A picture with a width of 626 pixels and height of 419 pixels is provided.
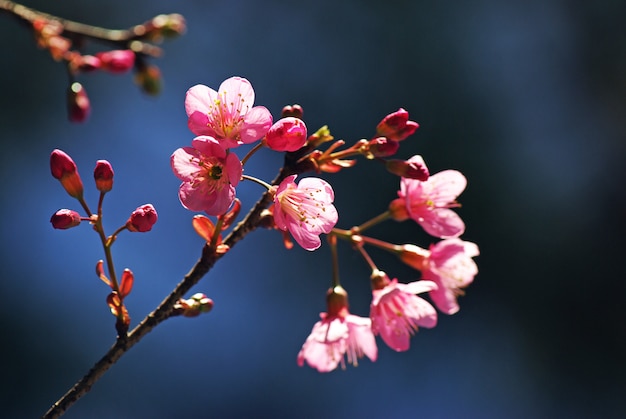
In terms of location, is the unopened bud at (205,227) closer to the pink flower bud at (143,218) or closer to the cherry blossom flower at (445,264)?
the pink flower bud at (143,218)

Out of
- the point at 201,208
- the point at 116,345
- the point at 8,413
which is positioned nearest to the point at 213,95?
the point at 201,208

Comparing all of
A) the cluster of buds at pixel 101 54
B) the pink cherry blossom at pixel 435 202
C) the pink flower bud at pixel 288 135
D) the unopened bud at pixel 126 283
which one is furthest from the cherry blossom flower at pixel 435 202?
the cluster of buds at pixel 101 54

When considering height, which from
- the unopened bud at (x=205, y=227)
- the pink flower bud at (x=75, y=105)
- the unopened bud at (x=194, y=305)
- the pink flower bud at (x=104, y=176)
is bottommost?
the pink flower bud at (x=75, y=105)

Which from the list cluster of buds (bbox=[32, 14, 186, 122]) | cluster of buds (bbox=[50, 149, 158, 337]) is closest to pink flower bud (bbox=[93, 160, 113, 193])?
cluster of buds (bbox=[50, 149, 158, 337])

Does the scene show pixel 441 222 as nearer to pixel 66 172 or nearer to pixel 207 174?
pixel 207 174

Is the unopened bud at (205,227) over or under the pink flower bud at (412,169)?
under

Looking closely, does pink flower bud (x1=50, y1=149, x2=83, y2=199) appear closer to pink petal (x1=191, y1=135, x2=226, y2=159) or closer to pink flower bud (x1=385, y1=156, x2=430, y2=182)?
pink petal (x1=191, y1=135, x2=226, y2=159)

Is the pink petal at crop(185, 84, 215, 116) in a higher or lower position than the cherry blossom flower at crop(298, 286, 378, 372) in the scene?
higher

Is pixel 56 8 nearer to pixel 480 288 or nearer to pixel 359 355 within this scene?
pixel 480 288


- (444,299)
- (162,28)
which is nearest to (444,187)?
(444,299)
